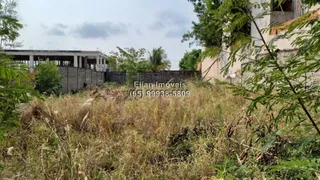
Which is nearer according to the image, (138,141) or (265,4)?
(265,4)

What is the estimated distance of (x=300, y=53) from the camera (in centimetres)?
111

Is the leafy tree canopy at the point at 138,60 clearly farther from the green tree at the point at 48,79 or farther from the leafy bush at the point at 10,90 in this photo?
the leafy bush at the point at 10,90

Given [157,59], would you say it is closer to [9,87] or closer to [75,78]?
[75,78]

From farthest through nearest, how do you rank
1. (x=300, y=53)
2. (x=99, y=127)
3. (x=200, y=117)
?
(x=200, y=117), (x=99, y=127), (x=300, y=53)

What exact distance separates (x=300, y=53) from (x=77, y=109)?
13.3ft

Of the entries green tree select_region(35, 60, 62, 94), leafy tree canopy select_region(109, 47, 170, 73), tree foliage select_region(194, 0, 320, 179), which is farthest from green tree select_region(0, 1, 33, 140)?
leafy tree canopy select_region(109, 47, 170, 73)

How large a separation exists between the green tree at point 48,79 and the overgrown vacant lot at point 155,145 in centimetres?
694

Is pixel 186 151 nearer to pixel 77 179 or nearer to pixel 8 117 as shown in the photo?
pixel 77 179

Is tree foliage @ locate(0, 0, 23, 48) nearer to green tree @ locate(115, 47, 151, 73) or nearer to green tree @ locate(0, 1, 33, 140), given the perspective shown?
green tree @ locate(0, 1, 33, 140)

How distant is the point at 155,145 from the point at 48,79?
9.66m

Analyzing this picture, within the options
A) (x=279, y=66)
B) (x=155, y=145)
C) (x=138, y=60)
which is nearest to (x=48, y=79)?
(x=155, y=145)

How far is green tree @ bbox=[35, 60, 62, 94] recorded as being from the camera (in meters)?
11.2

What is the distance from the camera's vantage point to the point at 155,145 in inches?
125

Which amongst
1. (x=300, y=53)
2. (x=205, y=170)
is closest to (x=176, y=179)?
(x=205, y=170)
